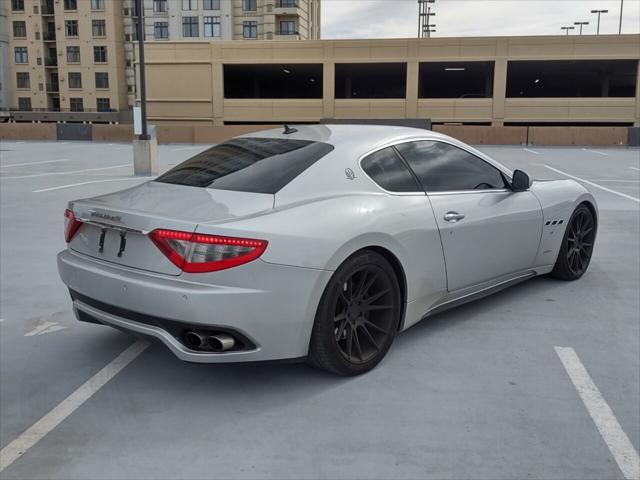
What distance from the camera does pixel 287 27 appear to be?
76188 millimetres

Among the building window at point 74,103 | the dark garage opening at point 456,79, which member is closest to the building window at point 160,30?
the building window at point 74,103

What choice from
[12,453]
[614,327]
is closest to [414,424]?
[12,453]

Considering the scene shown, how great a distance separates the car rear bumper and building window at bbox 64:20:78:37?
84.0 metres

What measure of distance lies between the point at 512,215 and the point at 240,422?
277 cm

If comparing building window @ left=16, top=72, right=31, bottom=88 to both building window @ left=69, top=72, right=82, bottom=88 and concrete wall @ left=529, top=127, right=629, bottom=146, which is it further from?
concrete wall @ left=529, top=127, right=629, bottom=146

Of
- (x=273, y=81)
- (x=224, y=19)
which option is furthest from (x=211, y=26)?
(x=273, y=81)

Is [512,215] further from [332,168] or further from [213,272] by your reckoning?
[213,272]

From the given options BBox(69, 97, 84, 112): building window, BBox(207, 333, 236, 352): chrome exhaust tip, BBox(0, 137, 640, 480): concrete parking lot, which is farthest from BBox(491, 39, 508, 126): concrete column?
BBox(69, 97, 84, 112): building window

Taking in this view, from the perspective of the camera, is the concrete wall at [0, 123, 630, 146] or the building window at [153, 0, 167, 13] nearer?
the concrete wall at [0, 123, 630, 146]

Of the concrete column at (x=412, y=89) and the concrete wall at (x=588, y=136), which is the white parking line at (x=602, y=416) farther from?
the concrete column at (x=412, y=89)

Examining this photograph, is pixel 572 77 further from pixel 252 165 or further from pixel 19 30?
pixel 19 30

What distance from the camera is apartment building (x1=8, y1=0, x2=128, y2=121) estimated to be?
77.7 meters

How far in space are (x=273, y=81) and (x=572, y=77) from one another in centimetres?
2735

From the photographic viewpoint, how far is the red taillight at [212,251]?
323 cm
